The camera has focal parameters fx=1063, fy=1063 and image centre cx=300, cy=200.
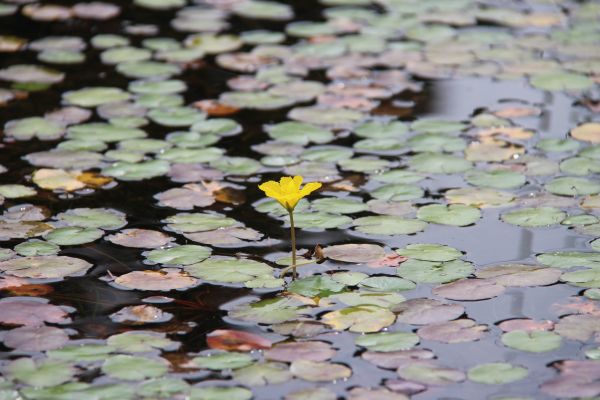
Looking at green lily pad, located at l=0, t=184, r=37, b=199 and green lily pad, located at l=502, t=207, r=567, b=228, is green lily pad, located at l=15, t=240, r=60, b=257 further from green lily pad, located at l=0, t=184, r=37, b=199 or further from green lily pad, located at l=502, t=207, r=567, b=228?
green lily pad, located at l=502, t=207, r=567, b=228

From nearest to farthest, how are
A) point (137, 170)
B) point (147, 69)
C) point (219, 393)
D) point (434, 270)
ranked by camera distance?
point (219, 393) < point (434, 270) < point (137, 170) < point (147, 69)

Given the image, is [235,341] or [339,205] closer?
[235,341]

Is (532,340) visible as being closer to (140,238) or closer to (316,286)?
(316,286)

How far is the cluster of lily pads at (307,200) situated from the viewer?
7.84 feet

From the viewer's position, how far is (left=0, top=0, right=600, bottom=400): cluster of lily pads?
239 cm

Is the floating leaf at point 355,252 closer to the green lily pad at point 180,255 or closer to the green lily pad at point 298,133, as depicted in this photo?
the green lily pad at point 180,255

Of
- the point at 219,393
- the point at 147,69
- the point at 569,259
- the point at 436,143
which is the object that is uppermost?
the point at 147,69

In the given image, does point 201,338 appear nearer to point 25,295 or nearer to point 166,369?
point 166,369

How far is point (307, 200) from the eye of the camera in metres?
3.24

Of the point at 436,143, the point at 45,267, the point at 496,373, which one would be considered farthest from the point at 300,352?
the point at 436,143

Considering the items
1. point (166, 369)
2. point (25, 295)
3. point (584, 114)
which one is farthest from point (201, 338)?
point (584, 114)

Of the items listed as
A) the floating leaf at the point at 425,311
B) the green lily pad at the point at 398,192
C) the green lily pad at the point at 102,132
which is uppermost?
the green lily pad at the point at 102,132

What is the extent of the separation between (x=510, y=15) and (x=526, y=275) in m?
2.38

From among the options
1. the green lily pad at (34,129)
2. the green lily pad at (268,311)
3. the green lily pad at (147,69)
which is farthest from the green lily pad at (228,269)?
the green lily pad at (147,69)
